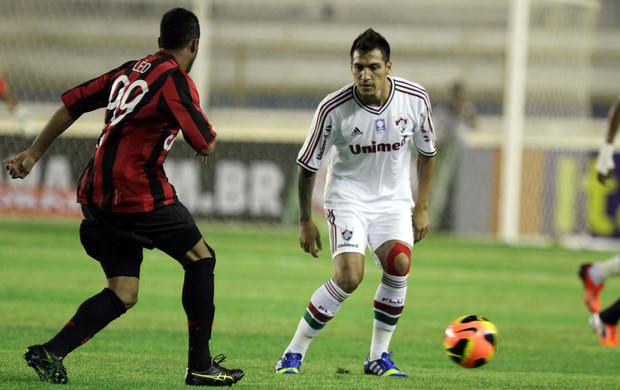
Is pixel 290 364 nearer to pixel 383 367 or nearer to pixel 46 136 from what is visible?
pixel 383 367

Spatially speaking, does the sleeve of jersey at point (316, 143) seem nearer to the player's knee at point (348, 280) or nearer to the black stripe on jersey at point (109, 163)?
the player's knee at point (348, 280)

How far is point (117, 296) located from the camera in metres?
6.16

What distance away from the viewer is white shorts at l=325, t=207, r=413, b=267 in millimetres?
7137

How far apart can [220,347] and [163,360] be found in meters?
1.17

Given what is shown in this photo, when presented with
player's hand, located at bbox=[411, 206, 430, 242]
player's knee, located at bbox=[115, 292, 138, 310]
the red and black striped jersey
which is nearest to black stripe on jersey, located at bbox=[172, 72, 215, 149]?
the red and black striped jersey

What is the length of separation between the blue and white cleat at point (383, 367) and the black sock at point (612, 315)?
272 centimetres

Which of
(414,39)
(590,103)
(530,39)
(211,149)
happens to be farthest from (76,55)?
(211,149)

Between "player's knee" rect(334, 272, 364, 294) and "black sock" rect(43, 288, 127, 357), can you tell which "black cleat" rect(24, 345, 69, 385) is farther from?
"player's knee" rect(334, 272, 364, 294)

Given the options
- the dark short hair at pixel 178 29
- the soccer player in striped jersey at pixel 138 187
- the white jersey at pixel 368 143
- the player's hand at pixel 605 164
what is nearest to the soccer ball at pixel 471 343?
Answer: the white jersey at pixel 368 143

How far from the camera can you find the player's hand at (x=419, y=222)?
7.45 metres

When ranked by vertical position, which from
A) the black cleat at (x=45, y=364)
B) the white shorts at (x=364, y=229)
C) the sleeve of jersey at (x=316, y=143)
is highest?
the sleeve of jersey at (x=316, y=143)

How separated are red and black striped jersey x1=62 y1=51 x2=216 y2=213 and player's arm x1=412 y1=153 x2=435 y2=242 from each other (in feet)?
6.16

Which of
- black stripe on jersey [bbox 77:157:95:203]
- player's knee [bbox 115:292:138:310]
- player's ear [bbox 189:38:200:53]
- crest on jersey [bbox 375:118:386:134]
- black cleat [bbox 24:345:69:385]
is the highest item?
crest on jersey [bbox 375:118:386:134]

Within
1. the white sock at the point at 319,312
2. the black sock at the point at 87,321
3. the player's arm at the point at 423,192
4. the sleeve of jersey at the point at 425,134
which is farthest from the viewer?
the player's arm at the point at 423,192
